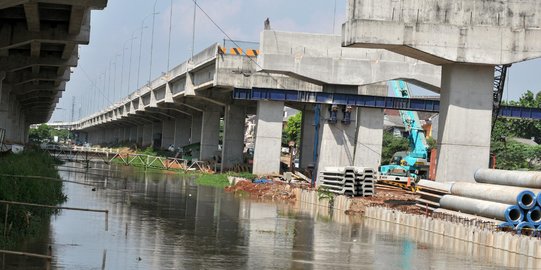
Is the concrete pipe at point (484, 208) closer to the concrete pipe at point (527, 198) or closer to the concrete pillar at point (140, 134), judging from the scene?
the concrete pipe at point (527, 198)

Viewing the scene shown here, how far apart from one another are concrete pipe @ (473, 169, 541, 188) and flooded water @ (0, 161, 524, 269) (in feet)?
14.1

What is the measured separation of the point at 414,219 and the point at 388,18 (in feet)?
29.5

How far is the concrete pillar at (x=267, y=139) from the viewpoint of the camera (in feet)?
212

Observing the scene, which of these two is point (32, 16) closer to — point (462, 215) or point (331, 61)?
point (462, 215)

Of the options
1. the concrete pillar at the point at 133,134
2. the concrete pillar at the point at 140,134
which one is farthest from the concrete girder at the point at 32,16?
the concrete pillar at the point at 133,134

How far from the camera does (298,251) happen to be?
26.0m

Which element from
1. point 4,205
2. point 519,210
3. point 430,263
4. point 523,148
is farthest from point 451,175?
point 523,148

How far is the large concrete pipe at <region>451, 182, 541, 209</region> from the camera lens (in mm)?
30266

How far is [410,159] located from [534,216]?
3736 centimetres

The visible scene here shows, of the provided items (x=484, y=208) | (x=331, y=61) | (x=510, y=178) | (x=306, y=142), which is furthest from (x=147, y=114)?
(x=484, y=208)

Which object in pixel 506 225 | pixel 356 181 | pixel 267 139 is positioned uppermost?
pixel 267 139

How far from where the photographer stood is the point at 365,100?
193 ft

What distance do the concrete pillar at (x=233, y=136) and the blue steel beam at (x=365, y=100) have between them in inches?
572

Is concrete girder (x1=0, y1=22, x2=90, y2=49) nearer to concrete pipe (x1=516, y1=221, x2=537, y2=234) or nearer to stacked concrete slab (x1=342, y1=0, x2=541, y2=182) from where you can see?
stacked concrete slab (x1=342, y1=0, x2=541, y2=182)
